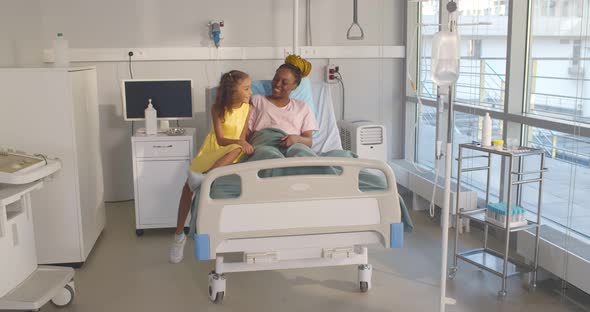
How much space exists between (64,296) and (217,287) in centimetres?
72

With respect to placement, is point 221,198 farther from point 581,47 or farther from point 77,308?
point 581,47

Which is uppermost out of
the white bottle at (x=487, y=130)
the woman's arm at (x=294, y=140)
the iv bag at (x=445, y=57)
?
the iv bag at (x=445, y=57)

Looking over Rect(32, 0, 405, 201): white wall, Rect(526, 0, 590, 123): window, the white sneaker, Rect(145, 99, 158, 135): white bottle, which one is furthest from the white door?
Rect(526, 0, 590, 123): window

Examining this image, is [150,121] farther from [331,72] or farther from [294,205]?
[294,205]

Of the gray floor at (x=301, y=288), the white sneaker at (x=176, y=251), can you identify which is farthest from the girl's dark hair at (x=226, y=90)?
the gray floor at (x=301, y=288)

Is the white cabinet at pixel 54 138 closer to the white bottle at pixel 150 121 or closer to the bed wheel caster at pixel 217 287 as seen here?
the white bottle at pixel 150 121

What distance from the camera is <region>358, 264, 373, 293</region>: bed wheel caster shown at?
9.45 feet

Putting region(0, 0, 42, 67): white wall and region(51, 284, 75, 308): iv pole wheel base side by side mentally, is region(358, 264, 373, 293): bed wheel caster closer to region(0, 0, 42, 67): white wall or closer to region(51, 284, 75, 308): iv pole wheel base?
region(51, 284, 75, 308): iv pole wheel base

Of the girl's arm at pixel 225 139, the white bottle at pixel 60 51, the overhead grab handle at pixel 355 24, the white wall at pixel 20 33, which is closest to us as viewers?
the girl's arm at pixel 225 139

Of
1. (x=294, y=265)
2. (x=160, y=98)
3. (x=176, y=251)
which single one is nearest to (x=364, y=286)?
(x=294, y=265)

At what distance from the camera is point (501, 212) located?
9.56ft

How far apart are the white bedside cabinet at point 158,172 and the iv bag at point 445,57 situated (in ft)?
6.42

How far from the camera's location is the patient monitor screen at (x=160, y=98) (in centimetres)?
398

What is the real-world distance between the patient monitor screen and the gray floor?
962mm
